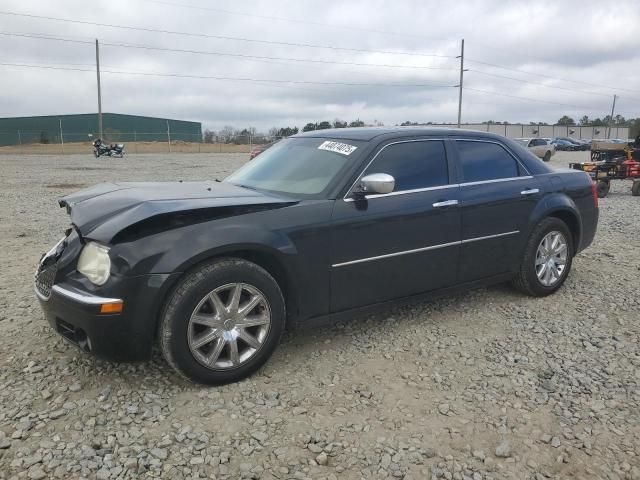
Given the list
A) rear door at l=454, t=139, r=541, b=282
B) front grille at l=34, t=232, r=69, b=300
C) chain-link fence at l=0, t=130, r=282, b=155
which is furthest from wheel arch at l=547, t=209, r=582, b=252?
chain-link fence at l=0, t=130, r=282, b=155

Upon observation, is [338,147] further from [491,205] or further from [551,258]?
[551,258]

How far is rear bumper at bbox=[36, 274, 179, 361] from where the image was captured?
2832 mm

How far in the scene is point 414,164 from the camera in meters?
4.04

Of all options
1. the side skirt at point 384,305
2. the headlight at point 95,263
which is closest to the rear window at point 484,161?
the side skirt at point 384,305

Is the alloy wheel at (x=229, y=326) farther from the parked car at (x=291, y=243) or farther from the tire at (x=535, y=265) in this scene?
the tire at (x=535, y=265)

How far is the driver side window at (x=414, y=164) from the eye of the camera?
387 cm

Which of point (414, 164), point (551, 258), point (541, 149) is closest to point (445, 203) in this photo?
point (414, 164)

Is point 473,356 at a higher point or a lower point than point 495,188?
lower

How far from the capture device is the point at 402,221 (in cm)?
377

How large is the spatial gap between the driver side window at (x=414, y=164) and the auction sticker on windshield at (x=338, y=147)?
8.4 inches

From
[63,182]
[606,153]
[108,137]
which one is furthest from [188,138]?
[606,153]

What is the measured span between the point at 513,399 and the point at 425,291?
1143 mm

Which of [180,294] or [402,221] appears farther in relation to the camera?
[402,221]

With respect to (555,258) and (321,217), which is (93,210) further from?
(555,258)
